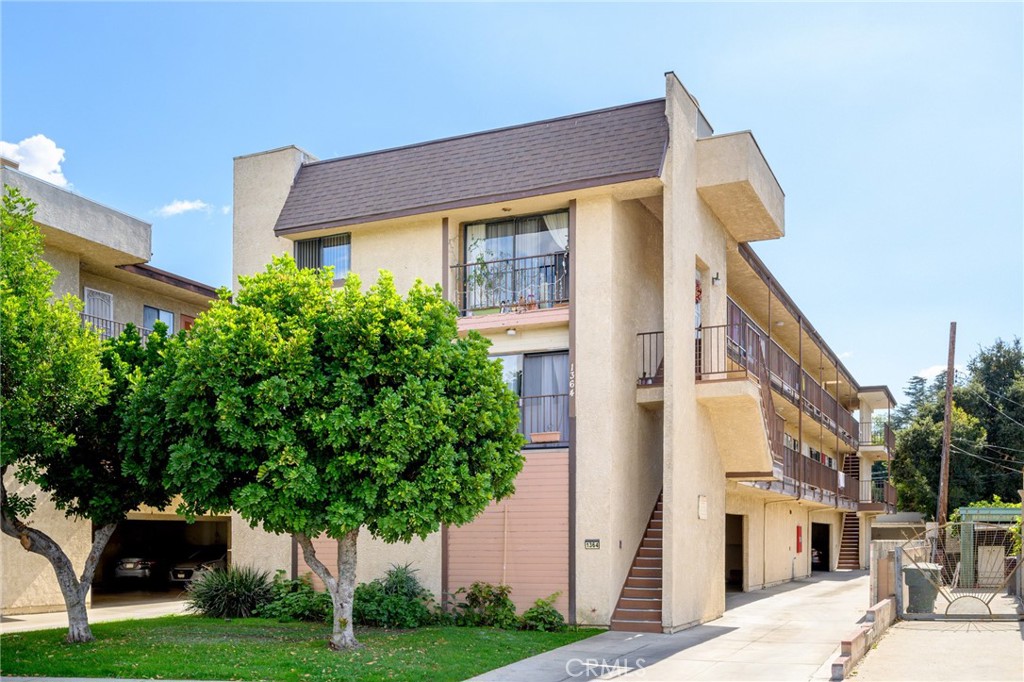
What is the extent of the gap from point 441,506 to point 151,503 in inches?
191

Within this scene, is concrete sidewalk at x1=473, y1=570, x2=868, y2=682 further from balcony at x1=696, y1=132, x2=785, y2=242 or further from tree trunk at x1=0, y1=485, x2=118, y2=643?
balcony at x1=696, y1=132, x2=785, y2=242

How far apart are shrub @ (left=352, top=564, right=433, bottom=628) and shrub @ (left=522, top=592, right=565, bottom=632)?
1.94 m

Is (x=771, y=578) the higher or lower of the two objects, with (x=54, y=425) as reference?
lower

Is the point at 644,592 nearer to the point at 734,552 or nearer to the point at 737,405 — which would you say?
the point at 737,405

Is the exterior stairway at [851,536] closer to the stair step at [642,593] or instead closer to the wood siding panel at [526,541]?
the stair step at [642,593]

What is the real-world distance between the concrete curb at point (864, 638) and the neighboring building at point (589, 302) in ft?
11.0

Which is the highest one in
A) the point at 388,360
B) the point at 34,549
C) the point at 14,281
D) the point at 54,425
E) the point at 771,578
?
the point at 14,281

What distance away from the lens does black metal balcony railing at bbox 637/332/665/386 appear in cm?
2077

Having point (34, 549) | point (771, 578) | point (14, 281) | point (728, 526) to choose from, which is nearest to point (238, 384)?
point (14, 281)

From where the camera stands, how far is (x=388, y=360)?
1491 cm

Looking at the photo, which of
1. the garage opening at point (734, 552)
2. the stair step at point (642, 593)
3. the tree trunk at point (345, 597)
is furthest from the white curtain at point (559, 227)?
the garage opening at point (734, 552)

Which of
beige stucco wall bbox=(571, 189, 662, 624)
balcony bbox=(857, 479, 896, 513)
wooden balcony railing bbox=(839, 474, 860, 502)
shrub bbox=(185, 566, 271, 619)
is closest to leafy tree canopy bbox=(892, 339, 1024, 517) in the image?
balcony bbox=(857, 479, 896, 513)

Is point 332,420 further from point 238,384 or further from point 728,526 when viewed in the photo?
point 728,526

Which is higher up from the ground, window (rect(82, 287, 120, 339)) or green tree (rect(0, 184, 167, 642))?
window (rect(82, 287, 120, 339))
